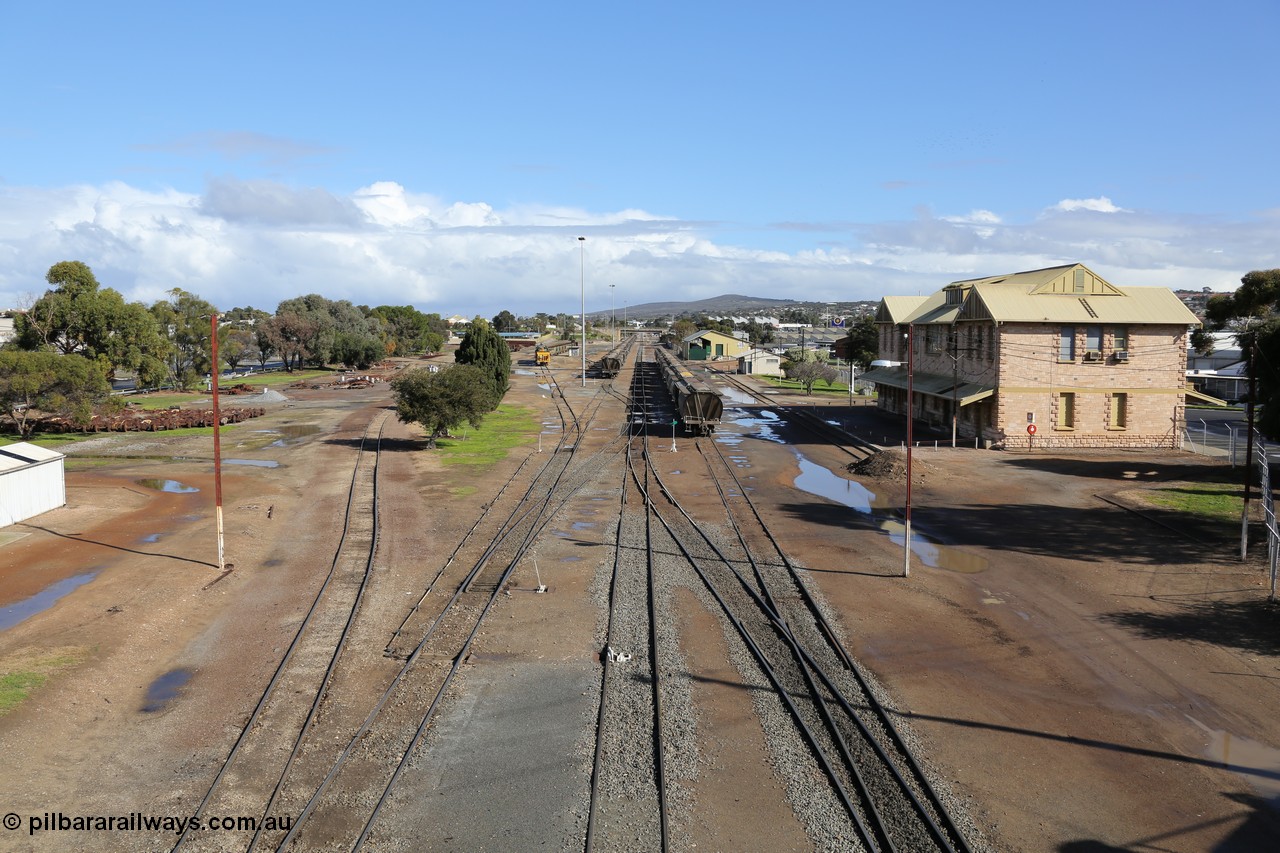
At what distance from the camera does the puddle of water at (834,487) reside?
30.1 metres

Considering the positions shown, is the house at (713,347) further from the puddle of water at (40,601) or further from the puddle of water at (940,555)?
the puddle of water at (40,601)

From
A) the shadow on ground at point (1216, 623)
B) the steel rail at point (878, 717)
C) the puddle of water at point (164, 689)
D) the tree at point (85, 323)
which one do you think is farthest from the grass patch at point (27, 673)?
the tree at point (85, 323)

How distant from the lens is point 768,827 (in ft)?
33.2

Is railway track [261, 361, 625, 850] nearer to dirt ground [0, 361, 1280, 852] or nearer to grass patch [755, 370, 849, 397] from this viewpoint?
dirt ground [0, 361, 1280, 852]

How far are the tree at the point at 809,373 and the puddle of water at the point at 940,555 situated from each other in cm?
4958

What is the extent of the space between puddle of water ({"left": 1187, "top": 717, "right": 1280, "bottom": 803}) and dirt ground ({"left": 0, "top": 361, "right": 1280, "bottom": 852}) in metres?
0.04

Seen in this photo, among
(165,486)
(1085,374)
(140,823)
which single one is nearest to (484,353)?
(165,486)

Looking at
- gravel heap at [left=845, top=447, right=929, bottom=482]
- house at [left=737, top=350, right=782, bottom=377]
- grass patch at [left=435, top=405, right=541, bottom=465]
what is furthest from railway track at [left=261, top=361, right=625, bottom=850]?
house at [left=737, top=350, right=782, bottom=377]

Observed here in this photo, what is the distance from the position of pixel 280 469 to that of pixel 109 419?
64.8ft

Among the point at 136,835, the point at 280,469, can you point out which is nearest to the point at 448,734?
the point at 136,835

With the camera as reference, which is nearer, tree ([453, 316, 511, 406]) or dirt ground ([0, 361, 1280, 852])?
dirt ground ([0, 361, 1280, 852])

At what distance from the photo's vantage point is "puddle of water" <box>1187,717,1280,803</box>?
1117cm

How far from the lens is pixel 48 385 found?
43.4m

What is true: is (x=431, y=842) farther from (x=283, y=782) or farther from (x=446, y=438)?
(x=446, y=438)
